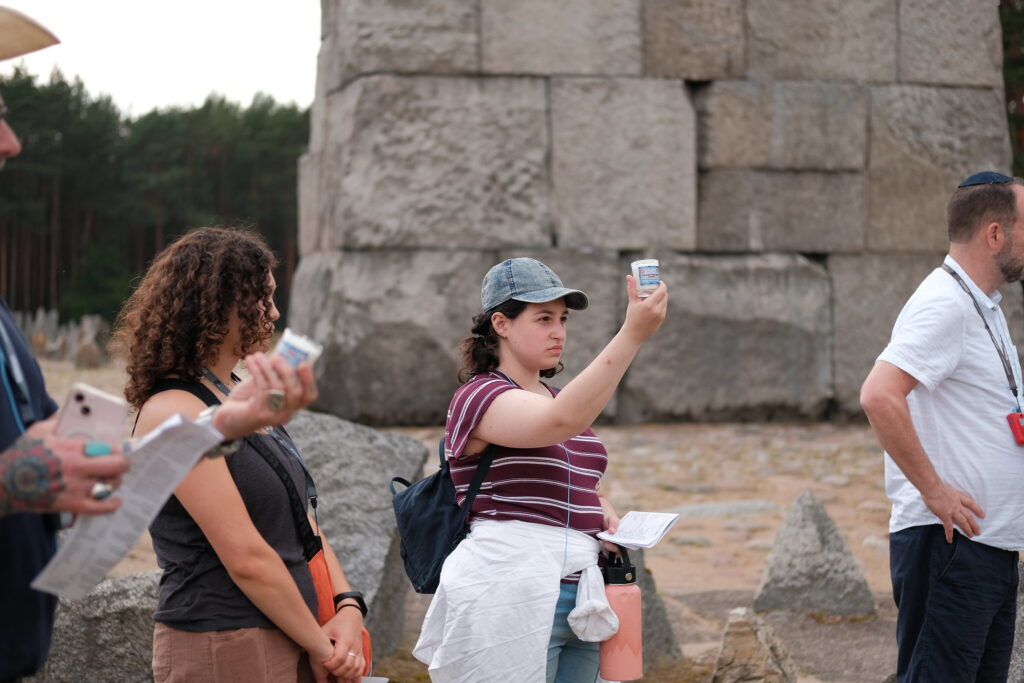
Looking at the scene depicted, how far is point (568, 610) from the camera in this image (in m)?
2.99

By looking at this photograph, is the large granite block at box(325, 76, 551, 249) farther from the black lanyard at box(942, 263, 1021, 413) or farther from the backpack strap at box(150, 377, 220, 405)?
the backpack strap at box(150, 377, 220, 405)

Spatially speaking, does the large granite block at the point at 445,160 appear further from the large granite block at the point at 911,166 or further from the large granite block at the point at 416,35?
the large granite block at the point at 911,166

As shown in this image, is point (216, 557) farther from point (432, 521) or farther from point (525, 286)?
point (525, 286)

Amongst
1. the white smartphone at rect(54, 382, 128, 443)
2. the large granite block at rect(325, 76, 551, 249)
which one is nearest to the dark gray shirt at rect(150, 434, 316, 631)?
the white smartphone at rect(54, 382, 128, 443)

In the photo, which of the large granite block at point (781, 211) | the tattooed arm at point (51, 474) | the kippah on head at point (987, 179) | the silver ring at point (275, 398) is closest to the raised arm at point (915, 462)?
the kippah on head at point (987, 179)

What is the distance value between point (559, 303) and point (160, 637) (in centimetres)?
129

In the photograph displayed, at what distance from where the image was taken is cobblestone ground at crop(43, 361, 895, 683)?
15.8ft

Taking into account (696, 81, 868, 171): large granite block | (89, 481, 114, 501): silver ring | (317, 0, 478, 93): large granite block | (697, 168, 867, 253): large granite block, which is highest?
(317, 0, 478, 93): large granite block

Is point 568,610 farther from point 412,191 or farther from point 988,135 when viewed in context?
point 988,135

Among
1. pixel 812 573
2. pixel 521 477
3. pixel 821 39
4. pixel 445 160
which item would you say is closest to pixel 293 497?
pixel 521 477

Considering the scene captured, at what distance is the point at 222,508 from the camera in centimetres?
256

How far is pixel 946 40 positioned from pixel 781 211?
2.06 m

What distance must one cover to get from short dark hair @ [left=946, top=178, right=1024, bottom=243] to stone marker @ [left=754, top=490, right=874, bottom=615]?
214cm

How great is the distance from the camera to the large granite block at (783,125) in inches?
382
